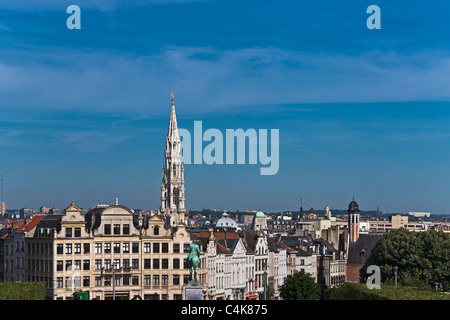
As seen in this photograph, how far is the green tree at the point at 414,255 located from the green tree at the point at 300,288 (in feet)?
38.1

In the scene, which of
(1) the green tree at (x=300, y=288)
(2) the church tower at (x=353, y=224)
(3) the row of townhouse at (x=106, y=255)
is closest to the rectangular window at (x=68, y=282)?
(3) the row of townhouse at (x=106, y=255)

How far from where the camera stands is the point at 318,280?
170250mm

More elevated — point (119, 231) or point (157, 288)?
point (119, 231)

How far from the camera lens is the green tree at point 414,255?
425 ft

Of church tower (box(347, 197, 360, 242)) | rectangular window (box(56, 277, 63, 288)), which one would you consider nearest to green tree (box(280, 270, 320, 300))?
rectangular window (box(56, 277, 63, 288))

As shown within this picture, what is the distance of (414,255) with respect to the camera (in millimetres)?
132625

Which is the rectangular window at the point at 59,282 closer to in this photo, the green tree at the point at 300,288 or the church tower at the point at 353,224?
the green tree at the point at 300,288

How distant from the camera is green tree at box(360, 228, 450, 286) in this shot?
129500 mm

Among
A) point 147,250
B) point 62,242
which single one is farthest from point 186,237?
point 62,242

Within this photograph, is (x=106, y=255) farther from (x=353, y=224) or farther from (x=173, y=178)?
(x=353, y=224)

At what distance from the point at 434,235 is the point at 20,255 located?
202 ft

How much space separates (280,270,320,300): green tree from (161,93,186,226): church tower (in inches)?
2078

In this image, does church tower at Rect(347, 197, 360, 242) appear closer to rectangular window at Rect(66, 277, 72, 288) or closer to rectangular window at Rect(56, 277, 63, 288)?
rectangular window at Rect(66, 277, 72, 288)
